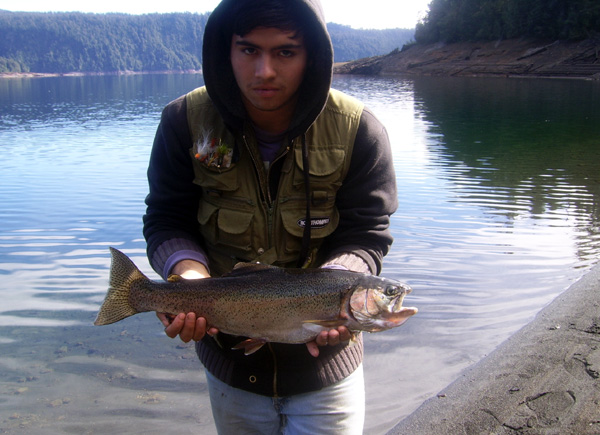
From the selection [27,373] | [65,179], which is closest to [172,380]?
[27,373]

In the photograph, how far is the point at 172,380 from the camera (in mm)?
6023

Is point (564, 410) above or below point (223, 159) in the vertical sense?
below

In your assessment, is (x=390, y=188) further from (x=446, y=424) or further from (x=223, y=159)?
(x=446, y=424)

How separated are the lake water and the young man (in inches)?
102

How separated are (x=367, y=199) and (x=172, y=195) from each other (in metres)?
1.02

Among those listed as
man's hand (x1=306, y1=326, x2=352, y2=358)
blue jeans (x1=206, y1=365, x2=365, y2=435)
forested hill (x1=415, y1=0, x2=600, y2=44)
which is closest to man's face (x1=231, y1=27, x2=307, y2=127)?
man's hand (x1=306, y1=326, x2=352, y2=358)

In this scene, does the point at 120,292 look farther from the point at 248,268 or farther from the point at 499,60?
the point at 499,60

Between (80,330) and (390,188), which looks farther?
(80,330)

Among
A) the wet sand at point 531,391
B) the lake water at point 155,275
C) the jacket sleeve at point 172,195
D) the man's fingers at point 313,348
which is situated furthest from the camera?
the lake water at point 155,275

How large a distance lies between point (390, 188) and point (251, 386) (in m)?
1.21

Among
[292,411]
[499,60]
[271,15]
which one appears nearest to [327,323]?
[292,411]

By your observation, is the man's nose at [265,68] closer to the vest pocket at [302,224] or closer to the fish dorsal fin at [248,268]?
the vest pocket at [302,224]

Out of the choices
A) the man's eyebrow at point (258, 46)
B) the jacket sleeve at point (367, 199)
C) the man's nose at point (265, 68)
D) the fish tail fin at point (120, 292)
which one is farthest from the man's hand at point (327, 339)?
the man's eyebrow at point (258, 46)

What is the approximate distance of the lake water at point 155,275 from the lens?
5742 millimetres
